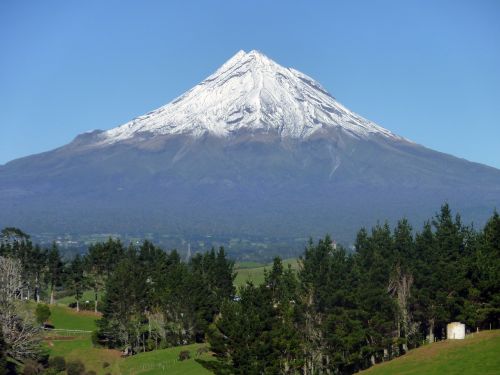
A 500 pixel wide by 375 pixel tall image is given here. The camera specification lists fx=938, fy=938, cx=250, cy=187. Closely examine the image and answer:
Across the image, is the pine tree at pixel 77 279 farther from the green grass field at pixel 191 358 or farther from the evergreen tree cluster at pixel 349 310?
the evergreen tree cluster at pixel 349 310

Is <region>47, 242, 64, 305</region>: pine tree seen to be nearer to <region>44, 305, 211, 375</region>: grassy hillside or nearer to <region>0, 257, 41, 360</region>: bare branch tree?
<region>44, 305, 211, 375</region>: grassy hillside

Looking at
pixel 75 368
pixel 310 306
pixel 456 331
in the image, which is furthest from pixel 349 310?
pixel 75 368

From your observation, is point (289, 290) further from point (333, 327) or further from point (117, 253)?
point (117, 253)

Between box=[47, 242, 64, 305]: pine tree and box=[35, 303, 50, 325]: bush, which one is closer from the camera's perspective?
box=[35, 303, 50, 325]: bush

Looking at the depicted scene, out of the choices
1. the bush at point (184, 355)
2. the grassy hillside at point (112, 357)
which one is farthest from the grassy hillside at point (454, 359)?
the bush at point (184, 355)

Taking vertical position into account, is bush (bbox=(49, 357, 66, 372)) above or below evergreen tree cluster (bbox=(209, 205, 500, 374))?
below

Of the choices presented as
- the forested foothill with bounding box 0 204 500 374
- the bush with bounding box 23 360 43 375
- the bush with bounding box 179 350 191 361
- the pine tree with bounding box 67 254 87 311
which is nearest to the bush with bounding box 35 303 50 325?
the forested foothill with bounding box 0 204 500 374
